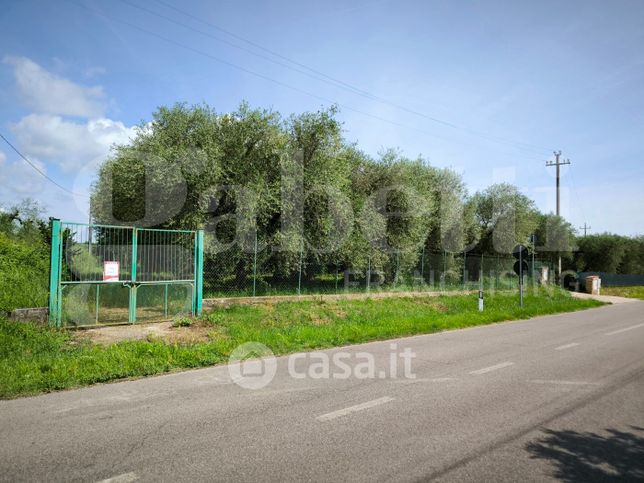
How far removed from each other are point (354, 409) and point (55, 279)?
8.16 metres

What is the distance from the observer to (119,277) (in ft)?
36.1

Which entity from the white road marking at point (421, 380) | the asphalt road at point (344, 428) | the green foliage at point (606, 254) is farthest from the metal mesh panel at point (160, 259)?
the green foliage at point (606, 254)

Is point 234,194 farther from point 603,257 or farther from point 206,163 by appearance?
point 603,257

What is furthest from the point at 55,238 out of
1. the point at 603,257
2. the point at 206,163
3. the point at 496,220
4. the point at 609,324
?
the point at 603,257

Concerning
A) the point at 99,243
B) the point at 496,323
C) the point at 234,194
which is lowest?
the point at 496,323

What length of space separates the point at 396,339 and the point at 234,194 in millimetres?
8800

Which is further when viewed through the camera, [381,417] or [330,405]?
[330,405]

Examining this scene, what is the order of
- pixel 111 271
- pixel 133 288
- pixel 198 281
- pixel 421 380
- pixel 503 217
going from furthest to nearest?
1. pixel 503 217
2. pixel 198 281
3. pixel 133 288
4. pixel 111 271
5. pixel 421 380

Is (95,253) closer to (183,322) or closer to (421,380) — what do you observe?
(183,322)

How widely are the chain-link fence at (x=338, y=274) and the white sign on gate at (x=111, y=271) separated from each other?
3195mm

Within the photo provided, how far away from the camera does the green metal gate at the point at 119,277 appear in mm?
10117

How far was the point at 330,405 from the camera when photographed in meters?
5.38

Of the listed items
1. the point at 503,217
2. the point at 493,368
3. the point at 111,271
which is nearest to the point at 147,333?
the point at 111,271

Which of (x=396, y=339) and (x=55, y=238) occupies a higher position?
(x=55, y=238)
